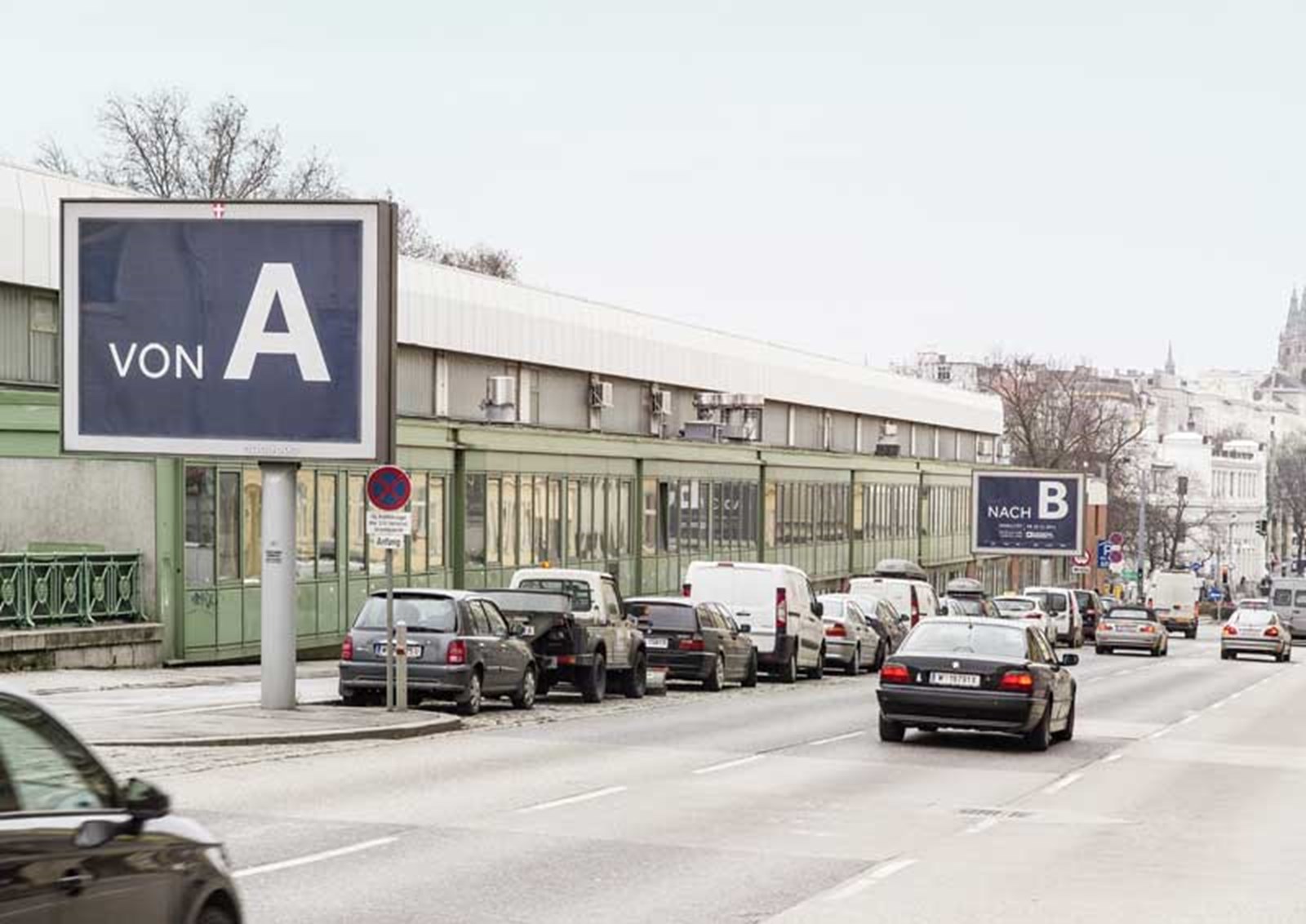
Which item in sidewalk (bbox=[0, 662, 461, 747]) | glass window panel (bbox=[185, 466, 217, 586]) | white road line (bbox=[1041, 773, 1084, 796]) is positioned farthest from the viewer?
glass window panel (bbox=[185, 466, 217, 586])

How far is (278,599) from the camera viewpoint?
2642 centimetres

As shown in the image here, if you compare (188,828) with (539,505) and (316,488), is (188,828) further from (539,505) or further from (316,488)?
(539,505)

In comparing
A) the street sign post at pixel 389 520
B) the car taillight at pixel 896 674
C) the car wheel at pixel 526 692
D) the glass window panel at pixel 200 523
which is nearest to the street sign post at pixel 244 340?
the street sign post at pixel 389 520

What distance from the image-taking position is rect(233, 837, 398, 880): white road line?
13.3 metres

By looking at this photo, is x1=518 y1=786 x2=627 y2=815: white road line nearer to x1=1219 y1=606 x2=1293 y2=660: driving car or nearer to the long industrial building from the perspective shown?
the long industrial building

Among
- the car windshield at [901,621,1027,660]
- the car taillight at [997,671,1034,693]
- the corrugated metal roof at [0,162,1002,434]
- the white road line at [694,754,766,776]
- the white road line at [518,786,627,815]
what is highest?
the corrugated metal roof at [0,162,1002,434]

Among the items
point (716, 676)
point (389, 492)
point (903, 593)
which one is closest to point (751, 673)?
point (716, 676)

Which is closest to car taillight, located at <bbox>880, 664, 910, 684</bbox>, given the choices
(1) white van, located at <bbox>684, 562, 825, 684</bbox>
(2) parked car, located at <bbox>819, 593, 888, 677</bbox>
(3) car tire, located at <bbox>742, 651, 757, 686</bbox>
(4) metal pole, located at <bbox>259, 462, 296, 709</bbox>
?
(4) metal pole, located at <bbox>259, 462, 296, 709</bbox>

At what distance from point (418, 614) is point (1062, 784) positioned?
351 inches

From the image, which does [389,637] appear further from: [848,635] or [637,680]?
[848,635]

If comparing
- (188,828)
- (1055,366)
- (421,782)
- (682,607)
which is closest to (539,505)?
(682,607)

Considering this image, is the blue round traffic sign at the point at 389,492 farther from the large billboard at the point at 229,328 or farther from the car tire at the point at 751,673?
the car tire at the point at 751,673

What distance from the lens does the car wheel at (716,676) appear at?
37219mm

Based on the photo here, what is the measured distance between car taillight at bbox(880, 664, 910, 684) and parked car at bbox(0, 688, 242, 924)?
1699 cm
